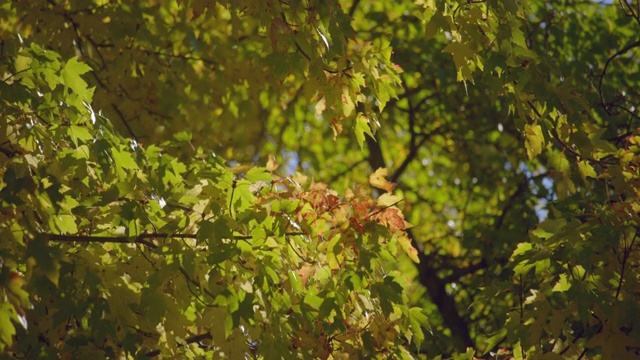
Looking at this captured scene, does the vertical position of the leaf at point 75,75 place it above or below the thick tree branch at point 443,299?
above

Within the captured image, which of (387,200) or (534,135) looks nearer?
(387,200)

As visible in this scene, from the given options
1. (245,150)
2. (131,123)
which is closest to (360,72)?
(131,123)

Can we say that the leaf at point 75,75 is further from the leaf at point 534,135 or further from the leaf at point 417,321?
the leaf at point 534,135

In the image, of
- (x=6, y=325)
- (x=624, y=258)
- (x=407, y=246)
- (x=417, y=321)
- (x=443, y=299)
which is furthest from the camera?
(x=443, y=299)

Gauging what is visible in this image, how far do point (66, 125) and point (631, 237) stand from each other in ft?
7.97

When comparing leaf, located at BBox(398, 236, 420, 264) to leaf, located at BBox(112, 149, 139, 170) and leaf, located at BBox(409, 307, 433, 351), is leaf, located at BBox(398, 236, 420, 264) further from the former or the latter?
leaf, located at BBox(112, 149, 139, 170)

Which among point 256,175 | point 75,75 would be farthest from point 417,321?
point 75,75

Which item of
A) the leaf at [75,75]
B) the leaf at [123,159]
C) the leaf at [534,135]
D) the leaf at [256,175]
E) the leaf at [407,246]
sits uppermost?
the leaf at [75,75]

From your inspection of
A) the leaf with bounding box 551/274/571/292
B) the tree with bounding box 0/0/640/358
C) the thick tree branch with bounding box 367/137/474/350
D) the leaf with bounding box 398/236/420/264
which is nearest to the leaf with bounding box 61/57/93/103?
A: the tree with bounding box 0/0/640/358

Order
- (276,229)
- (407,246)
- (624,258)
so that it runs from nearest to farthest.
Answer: (276,229), (624,258), (407,246)

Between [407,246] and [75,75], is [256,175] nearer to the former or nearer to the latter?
[407,246]

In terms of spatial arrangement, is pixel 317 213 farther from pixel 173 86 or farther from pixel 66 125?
pixel 173 86

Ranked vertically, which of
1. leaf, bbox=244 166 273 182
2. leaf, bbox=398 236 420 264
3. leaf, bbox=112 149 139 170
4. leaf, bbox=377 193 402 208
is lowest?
leaf, bbox=398 236 420 264

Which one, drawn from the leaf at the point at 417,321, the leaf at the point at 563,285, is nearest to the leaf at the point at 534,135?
the leaf at the point at 563,285
